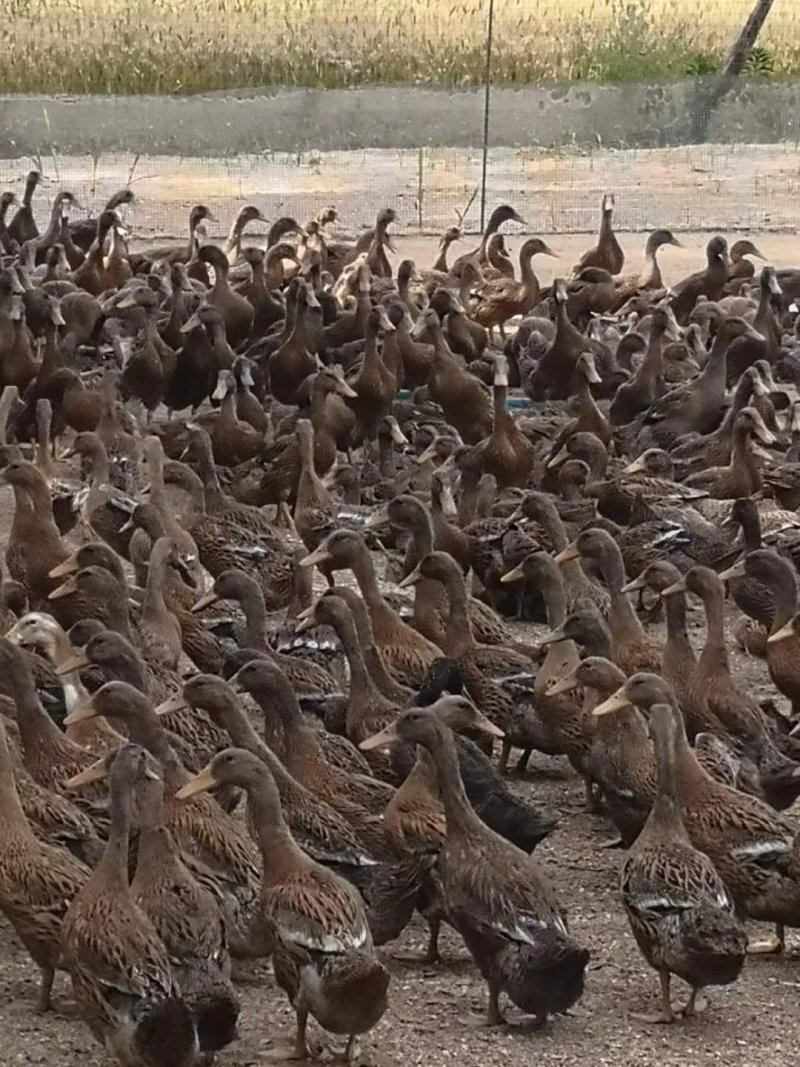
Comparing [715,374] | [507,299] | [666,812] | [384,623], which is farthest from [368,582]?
[507,299]

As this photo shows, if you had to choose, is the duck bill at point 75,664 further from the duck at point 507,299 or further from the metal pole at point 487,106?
the metal pole at point 487,106

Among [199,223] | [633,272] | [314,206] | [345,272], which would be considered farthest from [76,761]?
[314,206]

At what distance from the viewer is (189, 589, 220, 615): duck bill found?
680cm

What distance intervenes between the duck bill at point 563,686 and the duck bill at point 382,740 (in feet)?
2.25

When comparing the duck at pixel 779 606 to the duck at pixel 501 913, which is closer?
the duck at pixel 501 913

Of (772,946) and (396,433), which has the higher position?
(396,433)

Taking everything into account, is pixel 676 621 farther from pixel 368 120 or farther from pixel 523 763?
pixel 368 120

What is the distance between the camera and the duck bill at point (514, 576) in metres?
7.15

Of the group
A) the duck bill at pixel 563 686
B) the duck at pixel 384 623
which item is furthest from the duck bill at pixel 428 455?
the duck bill at pixel 563 686

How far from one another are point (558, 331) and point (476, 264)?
102 inches

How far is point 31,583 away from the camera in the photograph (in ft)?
23.9

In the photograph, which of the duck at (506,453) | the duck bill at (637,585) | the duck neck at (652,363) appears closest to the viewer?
the duck bill at (637,585)

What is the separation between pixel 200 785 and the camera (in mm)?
4969

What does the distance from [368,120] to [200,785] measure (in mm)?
12993
